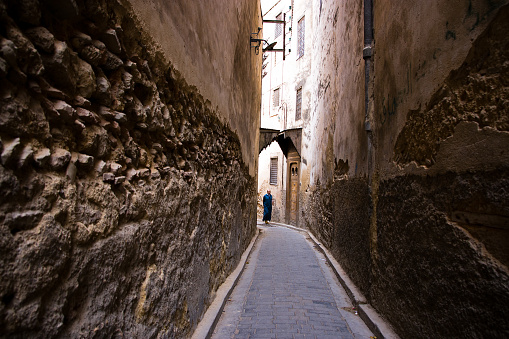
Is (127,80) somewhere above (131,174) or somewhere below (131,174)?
above

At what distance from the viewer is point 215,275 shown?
4.25m

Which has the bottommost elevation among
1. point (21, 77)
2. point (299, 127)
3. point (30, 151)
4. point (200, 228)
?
point (200, 228)

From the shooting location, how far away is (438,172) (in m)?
2.49

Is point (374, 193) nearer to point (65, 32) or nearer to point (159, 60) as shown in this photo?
point (159, 60)

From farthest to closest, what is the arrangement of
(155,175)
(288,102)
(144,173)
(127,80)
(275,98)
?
(275,98), (288,102), (155,175), (144,173), (127,80)

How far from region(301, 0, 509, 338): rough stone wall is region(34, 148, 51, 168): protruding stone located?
216 cm

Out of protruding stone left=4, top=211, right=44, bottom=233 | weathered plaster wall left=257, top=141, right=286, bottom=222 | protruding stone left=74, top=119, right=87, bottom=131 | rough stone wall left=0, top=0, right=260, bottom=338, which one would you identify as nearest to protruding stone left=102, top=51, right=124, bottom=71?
rough stone wall left=0, top=0, right=260, bottom=338

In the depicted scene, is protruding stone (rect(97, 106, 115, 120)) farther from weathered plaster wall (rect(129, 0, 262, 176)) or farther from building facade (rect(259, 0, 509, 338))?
building facade (rect(259, 0, 509, 338))

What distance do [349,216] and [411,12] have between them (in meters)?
3.33

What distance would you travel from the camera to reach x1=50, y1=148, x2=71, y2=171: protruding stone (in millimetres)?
1270

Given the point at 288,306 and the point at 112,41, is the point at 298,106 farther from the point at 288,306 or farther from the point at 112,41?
the point at 112,41

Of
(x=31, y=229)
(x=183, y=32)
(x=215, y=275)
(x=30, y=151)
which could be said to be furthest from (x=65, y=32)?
(x=215, y=275)

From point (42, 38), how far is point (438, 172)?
2531 millimetres

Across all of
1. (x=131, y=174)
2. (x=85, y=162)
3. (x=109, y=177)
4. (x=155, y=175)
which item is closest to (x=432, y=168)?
(x=155, y=175)
